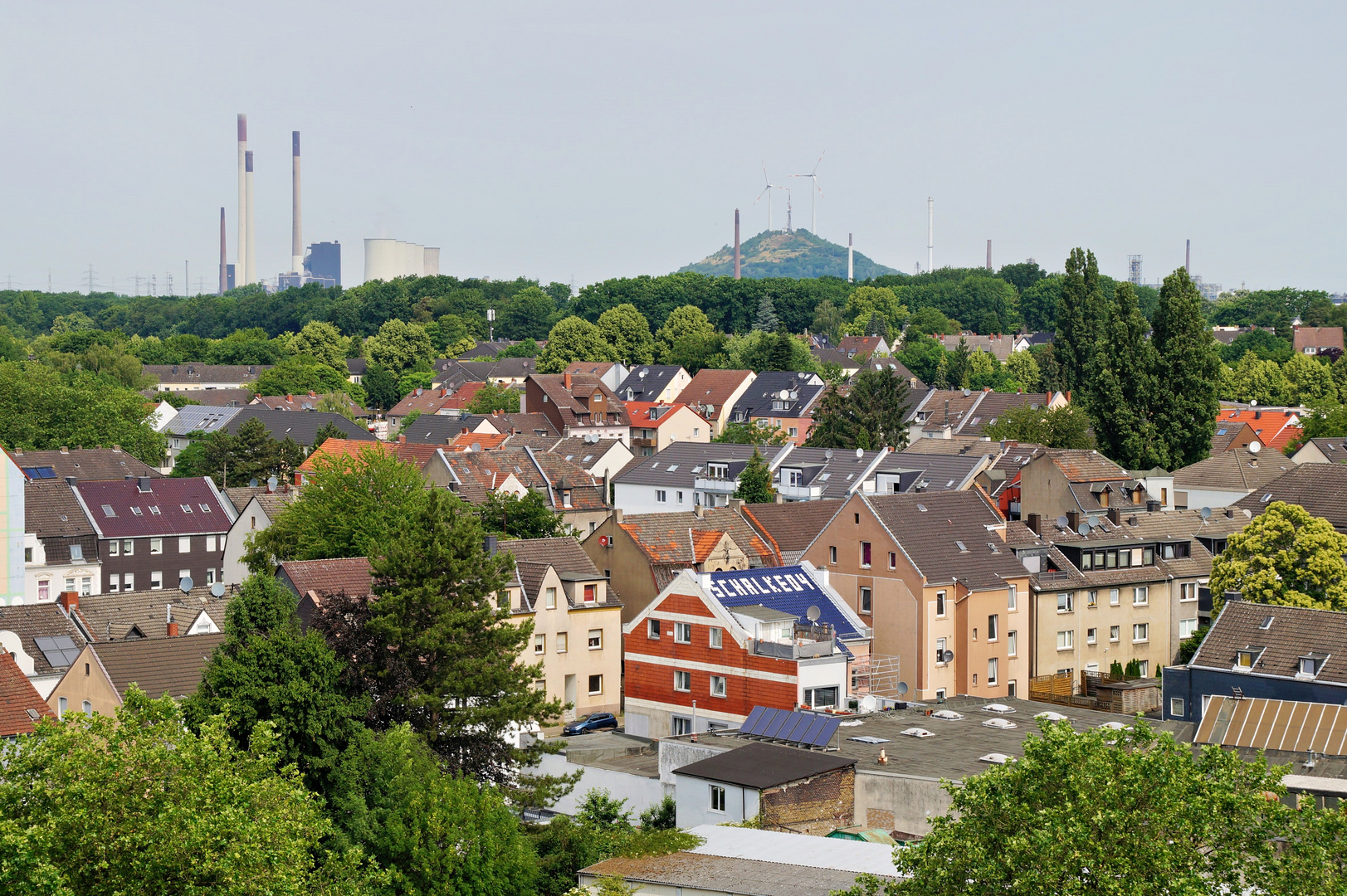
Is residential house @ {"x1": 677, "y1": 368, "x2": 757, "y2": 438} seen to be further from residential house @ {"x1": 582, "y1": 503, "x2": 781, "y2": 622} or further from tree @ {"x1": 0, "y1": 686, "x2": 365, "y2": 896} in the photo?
tree @ {"x1": 0, "y1": 686, "x2": 365, "y2": 896}

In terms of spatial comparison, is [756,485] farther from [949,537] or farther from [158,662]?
[158,662]

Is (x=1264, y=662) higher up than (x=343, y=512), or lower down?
lower down

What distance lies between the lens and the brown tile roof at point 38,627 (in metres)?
45.1

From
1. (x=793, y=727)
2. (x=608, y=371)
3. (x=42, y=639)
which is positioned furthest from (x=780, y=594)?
(x=608, y=371)

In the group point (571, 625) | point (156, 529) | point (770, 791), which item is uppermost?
point (156, 529)

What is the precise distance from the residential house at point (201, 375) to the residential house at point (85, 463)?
7890cm

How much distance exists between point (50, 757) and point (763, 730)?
1943 cm

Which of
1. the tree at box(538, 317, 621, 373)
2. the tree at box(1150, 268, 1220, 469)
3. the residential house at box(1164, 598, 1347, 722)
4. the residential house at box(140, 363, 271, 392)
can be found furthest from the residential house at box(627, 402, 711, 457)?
the residential house at box(1164, 598, 1347, 722)

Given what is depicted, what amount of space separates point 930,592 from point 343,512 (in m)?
23.1

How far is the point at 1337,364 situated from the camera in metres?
128

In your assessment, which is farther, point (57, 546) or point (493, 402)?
point (493, 402)


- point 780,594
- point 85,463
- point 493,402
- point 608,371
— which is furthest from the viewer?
point 608,371

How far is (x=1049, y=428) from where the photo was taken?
86.5m

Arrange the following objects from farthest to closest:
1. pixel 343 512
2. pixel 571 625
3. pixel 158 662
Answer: pixel 343 512, pixel 571 625, pixel 158 662
